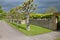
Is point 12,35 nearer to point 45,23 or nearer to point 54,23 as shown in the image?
point 54,23

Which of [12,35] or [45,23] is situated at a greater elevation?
[12,35]

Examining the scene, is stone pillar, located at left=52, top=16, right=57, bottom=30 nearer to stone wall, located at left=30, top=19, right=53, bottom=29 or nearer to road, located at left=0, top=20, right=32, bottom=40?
stone wall, located at left=30, top=19, right=53, bottom=29

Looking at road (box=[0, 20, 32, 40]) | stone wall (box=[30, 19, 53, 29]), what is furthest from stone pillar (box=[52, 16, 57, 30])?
road (box=[0, 20, 32, 40])

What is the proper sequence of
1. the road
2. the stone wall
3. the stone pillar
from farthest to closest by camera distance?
the stone wall → the stone pillar → the road

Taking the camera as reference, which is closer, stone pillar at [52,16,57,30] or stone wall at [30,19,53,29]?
stone pillar at [52,16,57,30]

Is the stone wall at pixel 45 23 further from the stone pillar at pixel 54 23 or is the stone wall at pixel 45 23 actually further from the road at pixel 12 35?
the road at pixel 12 35

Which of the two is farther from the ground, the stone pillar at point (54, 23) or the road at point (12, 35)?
the road at point (12, 35)

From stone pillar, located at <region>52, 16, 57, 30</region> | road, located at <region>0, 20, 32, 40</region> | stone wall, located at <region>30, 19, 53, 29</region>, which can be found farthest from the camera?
stone wall, located at <region>30, 19, 53, 29</region>

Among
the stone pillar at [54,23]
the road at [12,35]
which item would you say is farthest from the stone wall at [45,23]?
the road at [12,35]

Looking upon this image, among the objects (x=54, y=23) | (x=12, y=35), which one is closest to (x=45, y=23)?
(x=54, y=23)

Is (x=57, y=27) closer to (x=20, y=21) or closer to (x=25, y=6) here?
(x=25, y=6)

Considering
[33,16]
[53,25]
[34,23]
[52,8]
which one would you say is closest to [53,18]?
[53,25]

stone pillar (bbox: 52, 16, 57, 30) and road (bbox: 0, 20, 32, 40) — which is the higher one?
road (bbox: 0, 20, 32, 40)

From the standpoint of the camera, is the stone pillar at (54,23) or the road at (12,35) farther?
the stone pillar at (54,23)
